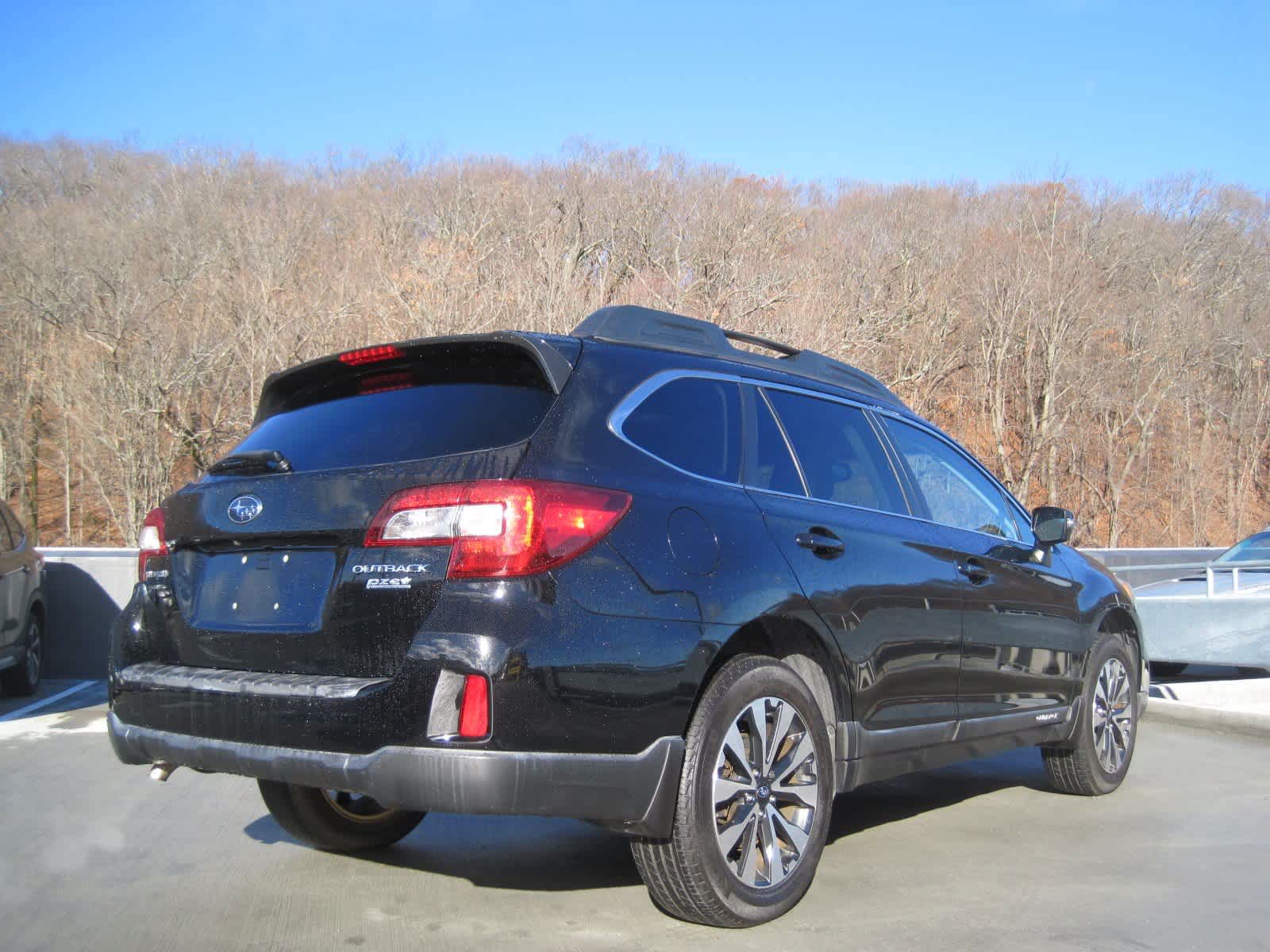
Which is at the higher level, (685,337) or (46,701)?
(685,337)

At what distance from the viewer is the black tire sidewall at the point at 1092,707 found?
591 centimetres

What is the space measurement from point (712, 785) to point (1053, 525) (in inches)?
113

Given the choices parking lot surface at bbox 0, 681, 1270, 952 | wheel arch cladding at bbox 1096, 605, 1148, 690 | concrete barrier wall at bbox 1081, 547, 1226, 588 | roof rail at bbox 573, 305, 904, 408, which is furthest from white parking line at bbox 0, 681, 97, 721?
concrete barrier wall at bbox 1081, 547, 1226, 588

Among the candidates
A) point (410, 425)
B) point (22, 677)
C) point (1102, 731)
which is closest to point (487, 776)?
point (410, 425)

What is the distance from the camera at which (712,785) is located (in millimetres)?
3592

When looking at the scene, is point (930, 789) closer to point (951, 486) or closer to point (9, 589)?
point (951, 486)

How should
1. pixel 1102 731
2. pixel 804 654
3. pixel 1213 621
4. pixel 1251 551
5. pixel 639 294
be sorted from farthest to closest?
pixel 639 294
pixel 1251 551
pixel 1213 621
pixel 1102 731
pixel 804 654

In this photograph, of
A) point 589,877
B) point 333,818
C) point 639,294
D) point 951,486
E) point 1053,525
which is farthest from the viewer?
point 639,294

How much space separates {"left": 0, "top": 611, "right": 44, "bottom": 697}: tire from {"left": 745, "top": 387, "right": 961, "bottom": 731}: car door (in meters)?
8.01

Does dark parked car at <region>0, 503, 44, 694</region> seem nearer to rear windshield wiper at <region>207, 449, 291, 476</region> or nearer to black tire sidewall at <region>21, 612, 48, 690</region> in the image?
black tire sidewall at <region>21, 612, 48, 690</region>

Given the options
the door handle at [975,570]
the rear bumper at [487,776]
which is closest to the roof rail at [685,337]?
the door handle at [975,570]

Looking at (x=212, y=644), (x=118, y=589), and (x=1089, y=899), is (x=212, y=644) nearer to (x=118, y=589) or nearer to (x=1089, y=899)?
(x=1089, y=899)

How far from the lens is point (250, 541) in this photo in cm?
366

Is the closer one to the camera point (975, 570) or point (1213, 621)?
point (975, 570)
